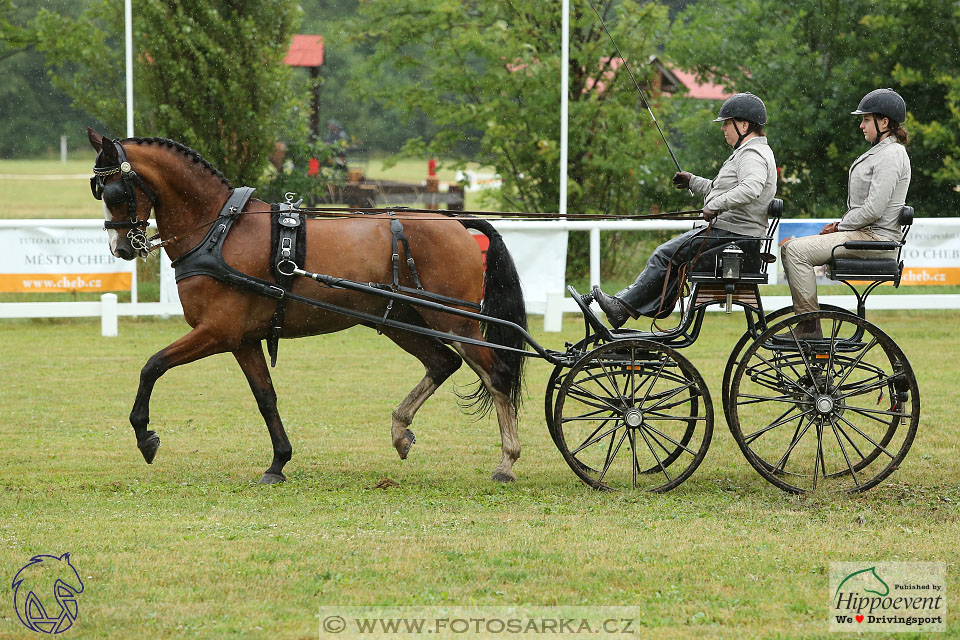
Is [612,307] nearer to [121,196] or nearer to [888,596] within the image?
[888,596]

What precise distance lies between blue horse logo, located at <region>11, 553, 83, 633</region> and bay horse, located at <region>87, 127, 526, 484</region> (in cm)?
166

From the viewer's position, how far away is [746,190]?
242 inches

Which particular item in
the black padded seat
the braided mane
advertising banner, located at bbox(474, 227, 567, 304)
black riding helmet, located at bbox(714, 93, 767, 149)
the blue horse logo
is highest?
black riding helmet, located at bbox(714, 93, 767, 149)

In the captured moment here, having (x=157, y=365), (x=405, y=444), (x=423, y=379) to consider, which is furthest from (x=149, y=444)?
(x=423, y=379)

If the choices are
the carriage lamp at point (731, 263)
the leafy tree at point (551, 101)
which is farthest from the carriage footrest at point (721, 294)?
the leafy tree at point (551, 101)

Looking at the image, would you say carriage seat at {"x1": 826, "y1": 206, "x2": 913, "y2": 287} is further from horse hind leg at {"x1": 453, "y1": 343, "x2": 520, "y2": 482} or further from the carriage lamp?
horse hind leg at {"x1": 453, "y1": 343, "x2": 520, "y2": 482}

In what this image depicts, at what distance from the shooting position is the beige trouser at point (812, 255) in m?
6.29

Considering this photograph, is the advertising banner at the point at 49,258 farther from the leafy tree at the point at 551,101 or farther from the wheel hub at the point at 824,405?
the wheel hub at the point at 824,405

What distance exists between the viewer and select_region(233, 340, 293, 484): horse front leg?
685cm

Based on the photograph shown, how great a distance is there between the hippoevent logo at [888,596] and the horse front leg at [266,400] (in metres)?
3.33

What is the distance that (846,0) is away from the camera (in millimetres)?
17859

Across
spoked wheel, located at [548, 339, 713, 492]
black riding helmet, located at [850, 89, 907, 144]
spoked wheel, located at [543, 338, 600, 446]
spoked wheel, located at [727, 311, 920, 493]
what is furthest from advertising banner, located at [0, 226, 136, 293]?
black riding helmet, located at [850, 89, 907, 144]

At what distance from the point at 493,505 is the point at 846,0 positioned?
14.3 meters

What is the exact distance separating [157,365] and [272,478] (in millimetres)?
960
